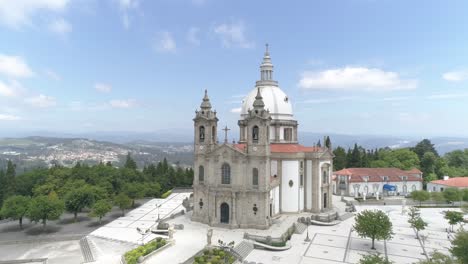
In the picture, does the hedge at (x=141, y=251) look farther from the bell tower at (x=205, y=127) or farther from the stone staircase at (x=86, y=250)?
the bell tower at (x=205, y=127)

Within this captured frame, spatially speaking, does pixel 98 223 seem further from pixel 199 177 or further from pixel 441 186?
pixel 441 186

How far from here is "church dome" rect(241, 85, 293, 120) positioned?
48.8 meters

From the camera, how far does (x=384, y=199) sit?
194 feet

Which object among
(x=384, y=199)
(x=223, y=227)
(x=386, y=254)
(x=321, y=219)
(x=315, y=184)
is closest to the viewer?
(x=386, y=254)

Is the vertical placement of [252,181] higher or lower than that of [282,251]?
higher

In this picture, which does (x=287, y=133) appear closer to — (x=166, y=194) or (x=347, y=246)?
(x=347, y=246)

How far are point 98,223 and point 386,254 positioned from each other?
35400 mm

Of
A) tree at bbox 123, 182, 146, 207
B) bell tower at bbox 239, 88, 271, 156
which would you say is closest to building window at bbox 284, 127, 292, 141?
bell tower at bbox 239, 88, 271, 156

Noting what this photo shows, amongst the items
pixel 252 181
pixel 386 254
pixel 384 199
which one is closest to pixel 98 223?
pixel 252 181

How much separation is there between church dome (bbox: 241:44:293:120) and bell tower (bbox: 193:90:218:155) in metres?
8.43

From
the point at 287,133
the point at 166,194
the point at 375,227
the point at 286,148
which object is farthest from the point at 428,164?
the point at 166,194

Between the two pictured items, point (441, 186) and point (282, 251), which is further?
point (441, 186)

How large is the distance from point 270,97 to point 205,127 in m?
12.0

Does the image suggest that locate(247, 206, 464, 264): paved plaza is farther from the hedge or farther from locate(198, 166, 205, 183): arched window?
locate(198, 166, 205, 183): arched window
